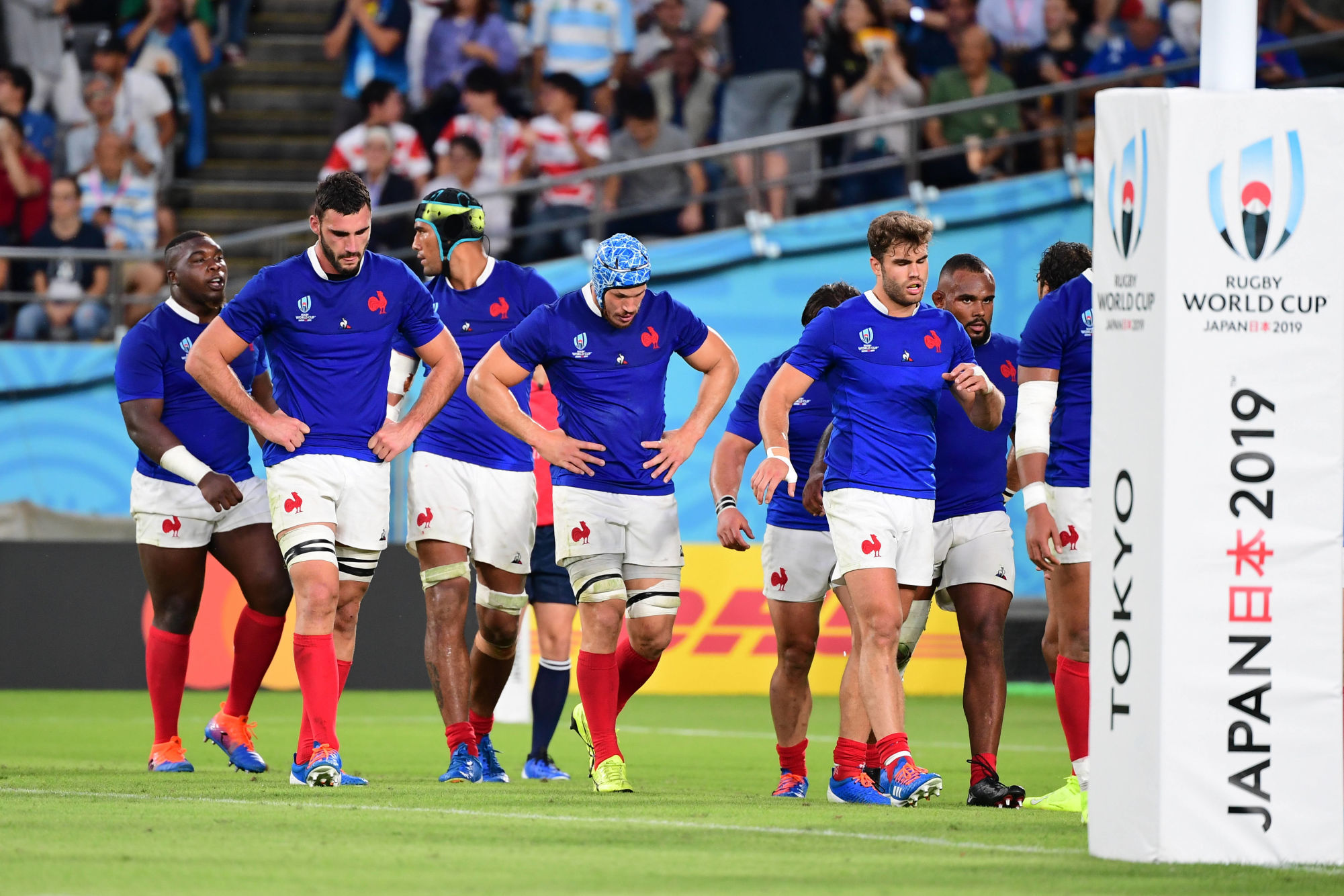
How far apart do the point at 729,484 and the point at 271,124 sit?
13.9 meters

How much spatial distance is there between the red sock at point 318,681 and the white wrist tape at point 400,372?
170 centimetres

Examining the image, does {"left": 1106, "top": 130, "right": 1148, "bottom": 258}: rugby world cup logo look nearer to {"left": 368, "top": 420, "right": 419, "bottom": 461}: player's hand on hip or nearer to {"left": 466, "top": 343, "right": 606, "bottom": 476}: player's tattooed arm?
{"left": 466, "top": 343, "right": 606, "bottom": 476}: player's tattooed arm

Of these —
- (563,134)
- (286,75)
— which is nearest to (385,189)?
(563,134)

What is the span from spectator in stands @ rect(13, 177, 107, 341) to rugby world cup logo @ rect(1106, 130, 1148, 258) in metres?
12.6

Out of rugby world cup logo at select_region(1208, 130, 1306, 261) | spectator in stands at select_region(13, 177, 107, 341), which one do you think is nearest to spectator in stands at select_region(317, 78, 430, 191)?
spectator in stands at select_region(13, 177, 107, 341)

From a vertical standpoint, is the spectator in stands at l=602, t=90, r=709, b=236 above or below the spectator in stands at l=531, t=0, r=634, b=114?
below

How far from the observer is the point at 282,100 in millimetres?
21484

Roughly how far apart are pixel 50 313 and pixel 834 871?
12.8 meters

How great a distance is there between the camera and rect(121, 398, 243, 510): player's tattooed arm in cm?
929

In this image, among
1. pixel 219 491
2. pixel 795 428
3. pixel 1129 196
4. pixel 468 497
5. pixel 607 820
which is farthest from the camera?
pixel 468 497

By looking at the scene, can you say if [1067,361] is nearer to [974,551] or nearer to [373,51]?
[974,551]

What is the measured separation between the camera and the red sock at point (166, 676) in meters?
9.69

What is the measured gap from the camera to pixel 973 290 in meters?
8.81

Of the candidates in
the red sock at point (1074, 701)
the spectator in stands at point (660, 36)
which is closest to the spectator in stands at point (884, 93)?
the spectator in stands at point (660, 36)
